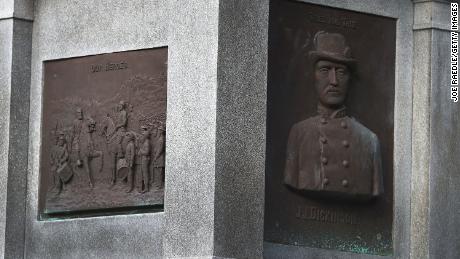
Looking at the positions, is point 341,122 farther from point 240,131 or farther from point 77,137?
point 77,137

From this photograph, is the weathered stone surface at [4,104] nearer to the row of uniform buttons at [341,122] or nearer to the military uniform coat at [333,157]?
the military uniform coat at [333,157]

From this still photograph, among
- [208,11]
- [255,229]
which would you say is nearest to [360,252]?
[255,229]

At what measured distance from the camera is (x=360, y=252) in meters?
25.1

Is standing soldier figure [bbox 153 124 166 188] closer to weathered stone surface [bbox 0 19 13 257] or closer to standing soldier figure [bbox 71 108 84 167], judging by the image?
standing soldier figure [bbox 71 108 84 167]

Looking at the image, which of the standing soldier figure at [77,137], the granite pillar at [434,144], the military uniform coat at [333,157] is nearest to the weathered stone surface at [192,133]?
the military uniform coat at [333,157]

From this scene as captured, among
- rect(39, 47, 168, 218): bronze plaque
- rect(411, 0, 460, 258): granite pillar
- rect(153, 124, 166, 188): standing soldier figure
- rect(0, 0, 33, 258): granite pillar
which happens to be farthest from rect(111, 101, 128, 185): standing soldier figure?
rect(411, 0, 460, 258): granite pillar

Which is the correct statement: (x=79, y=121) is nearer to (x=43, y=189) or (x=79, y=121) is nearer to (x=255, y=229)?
(x=43, y=189)

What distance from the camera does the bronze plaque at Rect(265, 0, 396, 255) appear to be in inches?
966

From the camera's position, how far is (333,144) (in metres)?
24.8

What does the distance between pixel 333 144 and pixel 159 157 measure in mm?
2172

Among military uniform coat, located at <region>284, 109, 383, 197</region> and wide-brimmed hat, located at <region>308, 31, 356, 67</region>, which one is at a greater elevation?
wide-brimmed hat, located at <region>308, 31, 356, 67</region>

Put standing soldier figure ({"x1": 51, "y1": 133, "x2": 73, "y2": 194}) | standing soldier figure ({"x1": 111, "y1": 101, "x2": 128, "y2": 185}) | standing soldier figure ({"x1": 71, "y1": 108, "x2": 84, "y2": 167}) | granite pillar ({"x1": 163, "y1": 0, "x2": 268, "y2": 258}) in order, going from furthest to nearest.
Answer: standing soldier figure ({"x1": 51, "y1": 133, "x2": 73, "y2": 194}) < standing soldier figure ({"x1": 71, "y1": 108, "x2": 84, "y2": 167}) < standing soldier figure ({"x1": 111, "y1": 101, "x2": 128, "y2": 185}) < granite pillar ({"x1": 163, "y1": 0, "x2": 268, "y2": 258})

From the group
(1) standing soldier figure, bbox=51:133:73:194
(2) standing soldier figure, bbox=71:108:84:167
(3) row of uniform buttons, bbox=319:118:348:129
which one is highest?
(3) row of uniform buttons, bbox=319:118:348:129

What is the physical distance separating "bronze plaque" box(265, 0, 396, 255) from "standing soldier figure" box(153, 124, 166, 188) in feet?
4.29
